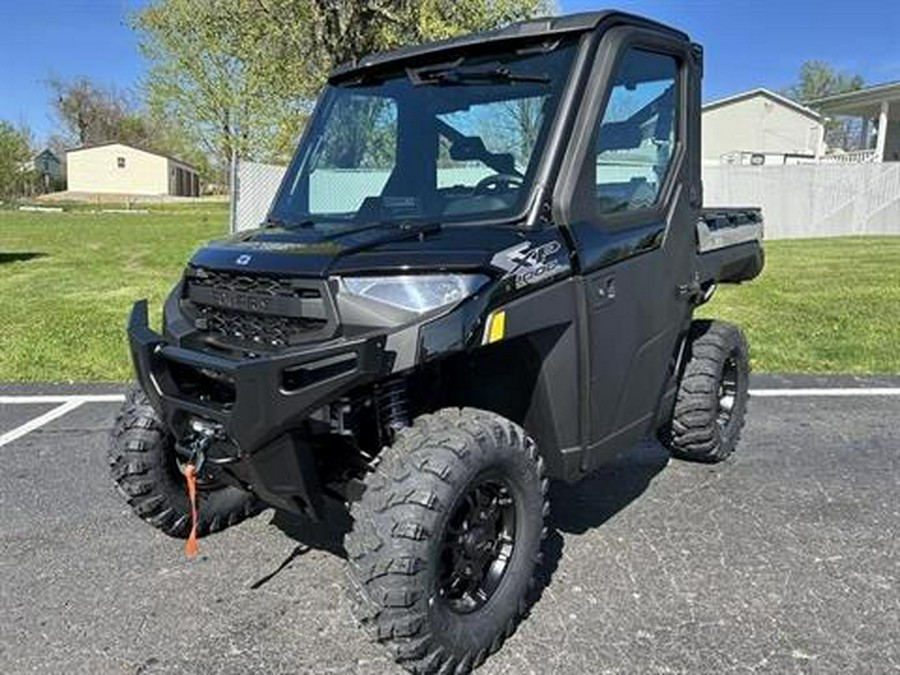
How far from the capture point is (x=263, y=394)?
263 cm

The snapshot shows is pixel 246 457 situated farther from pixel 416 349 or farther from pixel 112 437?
pixel 112 437

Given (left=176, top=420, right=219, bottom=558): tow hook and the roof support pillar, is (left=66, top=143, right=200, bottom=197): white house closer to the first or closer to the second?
the roof support pillar

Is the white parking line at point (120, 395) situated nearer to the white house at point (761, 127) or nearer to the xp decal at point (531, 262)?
the xp decal at point (531, 262)

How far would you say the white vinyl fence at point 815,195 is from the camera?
72.0 feet

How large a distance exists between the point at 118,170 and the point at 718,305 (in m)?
74.8

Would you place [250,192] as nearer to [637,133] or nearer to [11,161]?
[637,133]

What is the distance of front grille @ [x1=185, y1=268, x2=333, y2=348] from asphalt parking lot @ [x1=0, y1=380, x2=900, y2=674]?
1.14m

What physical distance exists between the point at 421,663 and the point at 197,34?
22083mm

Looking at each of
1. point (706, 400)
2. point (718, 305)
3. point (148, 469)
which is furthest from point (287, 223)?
point (718, 305)

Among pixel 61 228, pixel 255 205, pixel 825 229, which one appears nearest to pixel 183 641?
pixel 255 205

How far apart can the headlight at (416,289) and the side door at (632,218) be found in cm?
59

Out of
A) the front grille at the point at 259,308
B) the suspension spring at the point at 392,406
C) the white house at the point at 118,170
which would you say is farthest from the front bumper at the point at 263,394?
the white house at the point at 118,170

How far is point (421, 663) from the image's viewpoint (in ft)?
9.09

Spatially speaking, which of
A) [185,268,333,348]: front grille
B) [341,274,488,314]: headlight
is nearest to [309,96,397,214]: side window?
[185,268,333,348]: front grille
